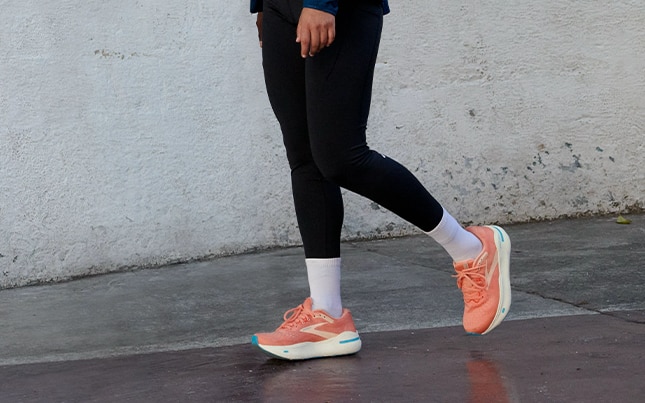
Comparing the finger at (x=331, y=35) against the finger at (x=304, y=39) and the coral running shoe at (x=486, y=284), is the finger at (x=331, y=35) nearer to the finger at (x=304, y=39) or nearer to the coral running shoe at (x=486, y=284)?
the finger at (x=304, y=39)

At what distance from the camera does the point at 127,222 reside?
4746mm

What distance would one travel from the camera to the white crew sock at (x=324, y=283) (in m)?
3.05

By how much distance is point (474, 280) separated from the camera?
3057 millimetres

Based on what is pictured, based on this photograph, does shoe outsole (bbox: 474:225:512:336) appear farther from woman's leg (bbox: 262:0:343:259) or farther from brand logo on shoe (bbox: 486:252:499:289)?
woman's leg (bbox: 262:0:343:259)

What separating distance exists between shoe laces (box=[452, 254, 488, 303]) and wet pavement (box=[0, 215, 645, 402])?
0.14 metres

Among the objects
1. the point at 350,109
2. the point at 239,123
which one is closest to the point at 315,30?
the point at 350,109

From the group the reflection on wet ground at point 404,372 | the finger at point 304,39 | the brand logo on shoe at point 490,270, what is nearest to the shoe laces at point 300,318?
the reflection on wet ground at point 404,372

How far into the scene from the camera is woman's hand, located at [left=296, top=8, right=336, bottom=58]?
2.63 metres

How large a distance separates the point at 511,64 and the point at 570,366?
2.68 m

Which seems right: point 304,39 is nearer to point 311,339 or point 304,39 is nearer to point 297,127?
point 297,127

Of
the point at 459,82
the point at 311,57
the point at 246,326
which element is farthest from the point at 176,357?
the point at 459,82

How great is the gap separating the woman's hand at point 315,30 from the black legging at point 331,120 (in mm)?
115

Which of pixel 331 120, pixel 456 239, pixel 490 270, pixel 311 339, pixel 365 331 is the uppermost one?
pixel 331 120

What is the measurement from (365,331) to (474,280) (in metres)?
0.49
